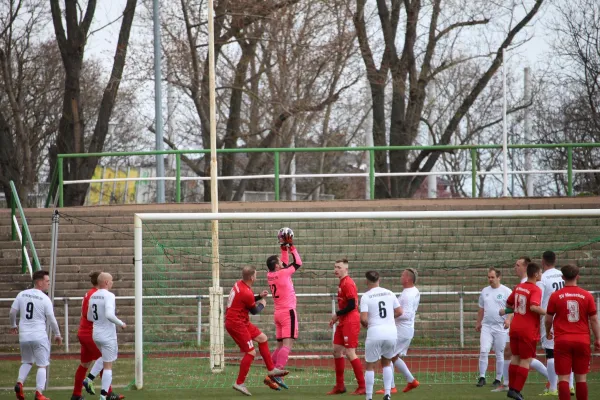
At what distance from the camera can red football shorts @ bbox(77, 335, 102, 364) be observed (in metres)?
11.9

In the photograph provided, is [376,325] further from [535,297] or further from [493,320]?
[493,320]

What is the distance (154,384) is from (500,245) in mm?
9255

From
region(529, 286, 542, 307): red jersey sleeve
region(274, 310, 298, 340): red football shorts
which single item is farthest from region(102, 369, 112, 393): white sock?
region(529, 286, 542, 307): red jersey sleeve

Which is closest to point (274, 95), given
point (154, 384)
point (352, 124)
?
point (352, 124)

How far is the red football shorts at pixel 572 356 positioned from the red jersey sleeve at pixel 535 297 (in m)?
0.98

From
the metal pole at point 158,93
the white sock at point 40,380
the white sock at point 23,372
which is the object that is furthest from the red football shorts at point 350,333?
the metal pole at point 158,93

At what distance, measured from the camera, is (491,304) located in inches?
521

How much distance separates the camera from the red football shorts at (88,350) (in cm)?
1193

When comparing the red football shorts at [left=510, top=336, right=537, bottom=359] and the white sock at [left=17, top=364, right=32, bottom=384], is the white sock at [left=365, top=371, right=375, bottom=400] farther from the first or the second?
the white sock at [left=17, top=364, right=32, bottom=384]

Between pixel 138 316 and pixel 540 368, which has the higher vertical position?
pixel 138 316

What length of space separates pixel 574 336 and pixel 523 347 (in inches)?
42.1

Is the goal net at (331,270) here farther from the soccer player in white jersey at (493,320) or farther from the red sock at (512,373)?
the red sock at (512,373)

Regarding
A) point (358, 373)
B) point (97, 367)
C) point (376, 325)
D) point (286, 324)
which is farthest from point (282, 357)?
point (97, 367)

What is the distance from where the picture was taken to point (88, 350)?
1200 centimetres
